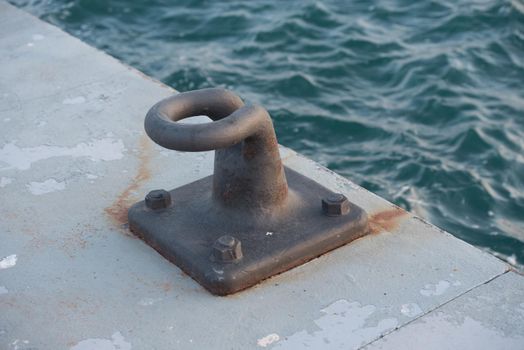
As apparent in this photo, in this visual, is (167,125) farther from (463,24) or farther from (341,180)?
(463,24)

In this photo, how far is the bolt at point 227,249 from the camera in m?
2.29

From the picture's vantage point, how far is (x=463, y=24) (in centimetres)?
611

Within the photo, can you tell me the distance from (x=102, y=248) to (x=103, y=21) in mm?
4462

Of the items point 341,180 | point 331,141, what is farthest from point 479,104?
point 341,180

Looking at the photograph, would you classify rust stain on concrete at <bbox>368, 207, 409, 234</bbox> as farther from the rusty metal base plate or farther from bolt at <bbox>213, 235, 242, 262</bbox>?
bolt at <bbox>213, 235, 242, 262</bbox>

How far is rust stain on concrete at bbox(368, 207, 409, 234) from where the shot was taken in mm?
2582

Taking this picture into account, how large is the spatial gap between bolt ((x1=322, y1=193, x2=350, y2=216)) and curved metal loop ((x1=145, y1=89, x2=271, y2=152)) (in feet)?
1.15

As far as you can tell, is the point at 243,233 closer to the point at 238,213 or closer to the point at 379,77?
the point at 238,213

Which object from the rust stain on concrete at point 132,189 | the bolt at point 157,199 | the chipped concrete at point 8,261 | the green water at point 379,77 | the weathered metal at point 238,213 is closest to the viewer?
the weathered metal at point 238,213

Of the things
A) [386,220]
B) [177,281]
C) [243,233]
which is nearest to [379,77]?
[386,220]

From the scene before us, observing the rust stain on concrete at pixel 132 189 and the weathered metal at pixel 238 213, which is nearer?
the weathered metal at pixel 238 213

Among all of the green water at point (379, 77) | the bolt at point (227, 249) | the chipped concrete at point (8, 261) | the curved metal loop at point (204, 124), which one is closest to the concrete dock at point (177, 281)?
the chipped concrete at point (8, 261)

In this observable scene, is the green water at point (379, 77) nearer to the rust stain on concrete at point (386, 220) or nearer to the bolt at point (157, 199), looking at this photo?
the rust stain on concrete at point (386, 220)

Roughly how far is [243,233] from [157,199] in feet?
1.04
